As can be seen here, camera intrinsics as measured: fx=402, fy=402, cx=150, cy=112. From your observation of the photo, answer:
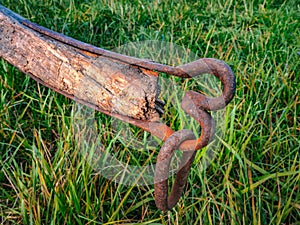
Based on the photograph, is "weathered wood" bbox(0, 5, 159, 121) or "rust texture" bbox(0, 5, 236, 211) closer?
"rust texture" bbox(0, 5, 236, 211)

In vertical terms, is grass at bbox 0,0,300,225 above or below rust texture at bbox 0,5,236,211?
below

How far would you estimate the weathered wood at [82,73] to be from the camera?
3.47ft

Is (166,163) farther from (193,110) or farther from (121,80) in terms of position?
(121,80)

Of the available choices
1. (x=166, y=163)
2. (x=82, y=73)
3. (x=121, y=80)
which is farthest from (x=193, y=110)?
(x=82, y=73)

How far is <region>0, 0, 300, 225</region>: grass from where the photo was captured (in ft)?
4.02

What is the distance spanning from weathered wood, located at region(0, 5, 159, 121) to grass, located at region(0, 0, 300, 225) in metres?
0.24

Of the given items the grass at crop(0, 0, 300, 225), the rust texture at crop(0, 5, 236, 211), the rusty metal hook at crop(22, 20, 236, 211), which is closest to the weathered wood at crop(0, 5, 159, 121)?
the rust texture at crop(0, 5, 236, 211)

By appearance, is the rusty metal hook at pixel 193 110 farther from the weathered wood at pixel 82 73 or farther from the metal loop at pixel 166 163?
the weathered wood at pixel 82 73

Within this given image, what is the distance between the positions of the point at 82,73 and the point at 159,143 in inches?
18.1

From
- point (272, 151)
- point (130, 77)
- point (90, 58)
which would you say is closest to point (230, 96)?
point (130, 77)

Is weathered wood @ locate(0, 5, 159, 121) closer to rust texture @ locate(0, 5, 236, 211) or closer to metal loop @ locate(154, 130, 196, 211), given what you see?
rust texture @ locate(0, 5, 236, 211)

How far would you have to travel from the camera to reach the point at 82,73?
1.17 metres

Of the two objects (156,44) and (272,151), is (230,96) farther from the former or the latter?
(156,44)

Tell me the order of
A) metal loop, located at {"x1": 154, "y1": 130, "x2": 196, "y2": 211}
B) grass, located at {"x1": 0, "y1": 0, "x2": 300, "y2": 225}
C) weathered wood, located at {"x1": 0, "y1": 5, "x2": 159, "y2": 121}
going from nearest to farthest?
metal loop, located at {"x1": 154, "y1": 130, "x2": 196, "y2": 211}, weathered wood, located at {"x1": 0, "y1": 5, "x2": 159, "y2": 121}, grass, located at {"x1": 0, "y1": 0, "x2": 300, "y2": 225}
